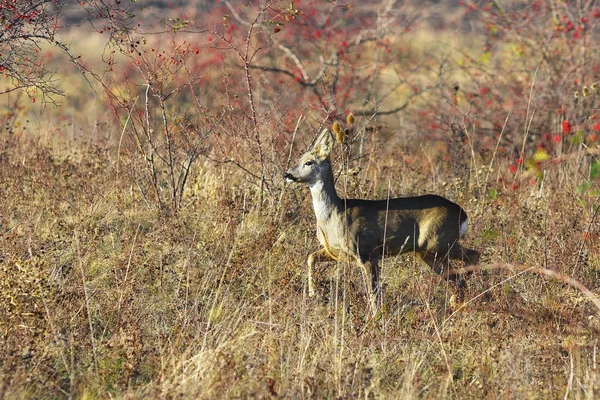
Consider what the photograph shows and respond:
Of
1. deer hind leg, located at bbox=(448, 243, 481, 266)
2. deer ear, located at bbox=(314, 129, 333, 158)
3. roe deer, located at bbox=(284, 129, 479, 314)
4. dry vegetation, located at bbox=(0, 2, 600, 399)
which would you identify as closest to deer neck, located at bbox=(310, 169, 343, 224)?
roe deer, located at bbox=(284, 129, 479, 314)

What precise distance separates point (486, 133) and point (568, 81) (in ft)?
4.05

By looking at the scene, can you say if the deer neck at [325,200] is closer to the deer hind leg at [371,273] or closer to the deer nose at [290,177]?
the deer nose at [290,177]

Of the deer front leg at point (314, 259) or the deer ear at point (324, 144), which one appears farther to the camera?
the deer ear at point (324, 144)

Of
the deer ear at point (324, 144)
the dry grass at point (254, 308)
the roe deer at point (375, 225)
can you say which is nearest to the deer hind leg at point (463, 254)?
the roe deer at point (375, 225)

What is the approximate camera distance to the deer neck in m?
7.00

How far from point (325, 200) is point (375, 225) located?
1.40 ft

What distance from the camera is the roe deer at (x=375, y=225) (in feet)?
22.6

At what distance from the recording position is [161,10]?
39562 millimetres

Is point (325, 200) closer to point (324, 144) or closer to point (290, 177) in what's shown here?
point (290, 177)

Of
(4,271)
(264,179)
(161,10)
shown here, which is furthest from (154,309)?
(161,10)

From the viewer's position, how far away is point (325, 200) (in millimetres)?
7031

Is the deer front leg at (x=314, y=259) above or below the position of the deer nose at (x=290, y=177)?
below

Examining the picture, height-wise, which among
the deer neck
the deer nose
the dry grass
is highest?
the deer nose

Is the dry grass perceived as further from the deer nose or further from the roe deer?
the deer nose
